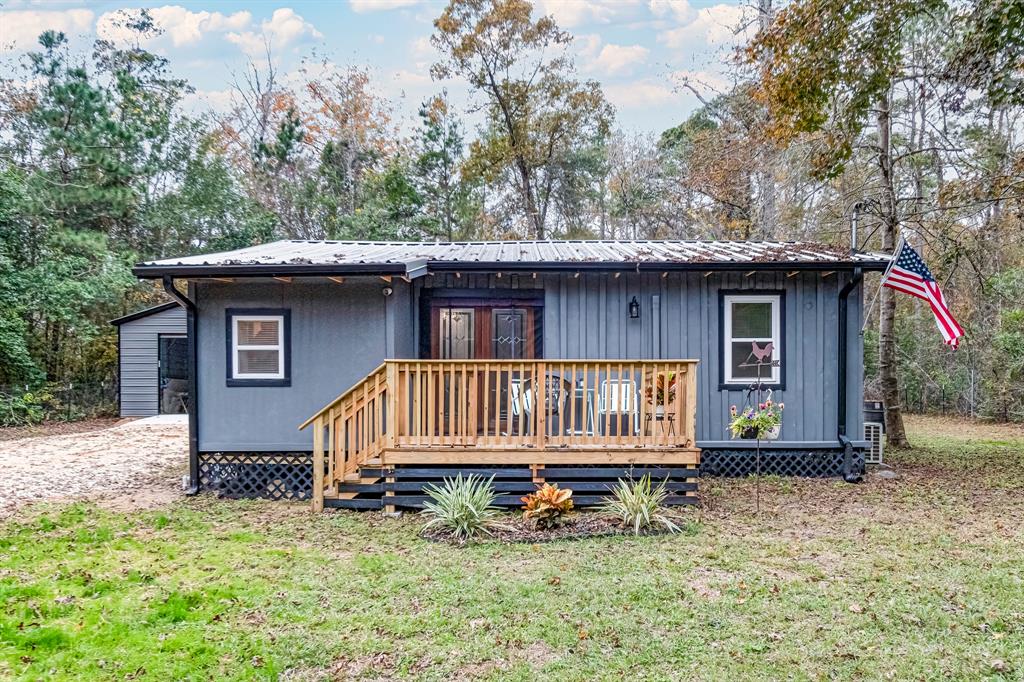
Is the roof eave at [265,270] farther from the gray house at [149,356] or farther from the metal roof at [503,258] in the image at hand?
the gray house at [149,356]

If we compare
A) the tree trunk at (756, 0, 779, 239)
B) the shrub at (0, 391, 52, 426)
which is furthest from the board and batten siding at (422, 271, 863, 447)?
the shrub at (0, 391, 52, 426)

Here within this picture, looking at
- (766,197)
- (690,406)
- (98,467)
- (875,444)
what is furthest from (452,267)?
(766,197)

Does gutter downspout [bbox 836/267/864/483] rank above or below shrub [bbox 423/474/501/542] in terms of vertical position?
above

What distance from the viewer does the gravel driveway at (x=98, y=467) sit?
6.91 m

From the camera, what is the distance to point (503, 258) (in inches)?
295

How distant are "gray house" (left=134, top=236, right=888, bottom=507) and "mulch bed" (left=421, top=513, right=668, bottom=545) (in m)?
0.53

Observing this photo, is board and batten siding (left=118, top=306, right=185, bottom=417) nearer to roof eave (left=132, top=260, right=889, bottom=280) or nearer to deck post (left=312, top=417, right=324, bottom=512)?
roof eave (left=132, top=260, right=889, bottom=280)

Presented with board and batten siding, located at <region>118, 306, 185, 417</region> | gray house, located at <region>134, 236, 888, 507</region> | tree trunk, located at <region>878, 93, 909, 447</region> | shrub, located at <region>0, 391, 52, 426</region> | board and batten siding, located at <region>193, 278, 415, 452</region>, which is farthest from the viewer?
board and batten siding, located at <region>118, 306, 185, 417</region>

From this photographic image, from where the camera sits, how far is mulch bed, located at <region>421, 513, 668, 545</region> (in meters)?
5.13

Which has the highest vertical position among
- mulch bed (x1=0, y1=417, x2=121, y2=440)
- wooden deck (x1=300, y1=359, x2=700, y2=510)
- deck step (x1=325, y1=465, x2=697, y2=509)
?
wooden deck (x1=300, y1=359, x2=700, y2=510)

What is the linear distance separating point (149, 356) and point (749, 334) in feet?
42.4

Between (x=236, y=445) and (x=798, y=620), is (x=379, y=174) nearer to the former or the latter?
(x=236, y=445)

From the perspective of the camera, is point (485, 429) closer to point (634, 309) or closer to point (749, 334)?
point (634, 309)

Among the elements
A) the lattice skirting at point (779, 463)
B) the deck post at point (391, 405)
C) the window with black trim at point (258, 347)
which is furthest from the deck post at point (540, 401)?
the window with black trim at point (258, 347)
